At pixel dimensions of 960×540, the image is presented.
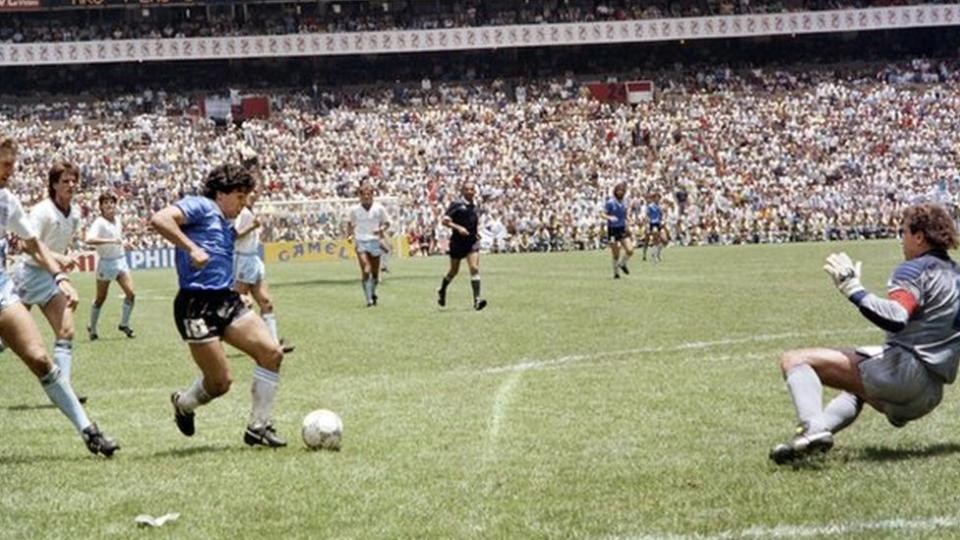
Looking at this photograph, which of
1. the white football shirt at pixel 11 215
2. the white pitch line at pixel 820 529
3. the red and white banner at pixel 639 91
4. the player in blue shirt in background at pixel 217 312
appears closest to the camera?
the white pitch line at pixel 820 529

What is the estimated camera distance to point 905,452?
29.7ft

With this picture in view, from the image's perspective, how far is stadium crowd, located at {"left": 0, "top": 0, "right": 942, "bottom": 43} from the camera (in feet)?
247

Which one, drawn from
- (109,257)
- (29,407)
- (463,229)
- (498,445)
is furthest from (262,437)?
(463,229)

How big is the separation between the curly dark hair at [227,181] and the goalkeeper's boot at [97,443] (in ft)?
6.17

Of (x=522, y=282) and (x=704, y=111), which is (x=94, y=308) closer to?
(x=522, y=282)

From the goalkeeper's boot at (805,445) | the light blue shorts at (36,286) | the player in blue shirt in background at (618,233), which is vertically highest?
the light blue shorts at (36,286)

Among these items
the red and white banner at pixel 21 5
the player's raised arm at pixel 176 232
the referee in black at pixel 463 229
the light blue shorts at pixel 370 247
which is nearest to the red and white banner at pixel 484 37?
the red and white banner at pixel 21 5

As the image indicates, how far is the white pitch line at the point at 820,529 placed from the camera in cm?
677

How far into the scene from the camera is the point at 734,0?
258 ft

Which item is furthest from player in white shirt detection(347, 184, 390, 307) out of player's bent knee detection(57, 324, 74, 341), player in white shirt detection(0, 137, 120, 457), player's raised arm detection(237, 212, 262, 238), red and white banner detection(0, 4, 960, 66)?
red and white banner detection(0, 4, 960, 66)

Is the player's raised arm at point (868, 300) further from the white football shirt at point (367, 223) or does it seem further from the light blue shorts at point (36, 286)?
the white football shirt at point (367, 223)

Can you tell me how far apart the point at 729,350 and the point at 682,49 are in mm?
64426

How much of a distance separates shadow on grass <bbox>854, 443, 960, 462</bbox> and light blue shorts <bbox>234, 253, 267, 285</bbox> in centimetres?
1104

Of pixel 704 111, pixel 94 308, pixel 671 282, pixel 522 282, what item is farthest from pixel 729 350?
pixel 704 111
